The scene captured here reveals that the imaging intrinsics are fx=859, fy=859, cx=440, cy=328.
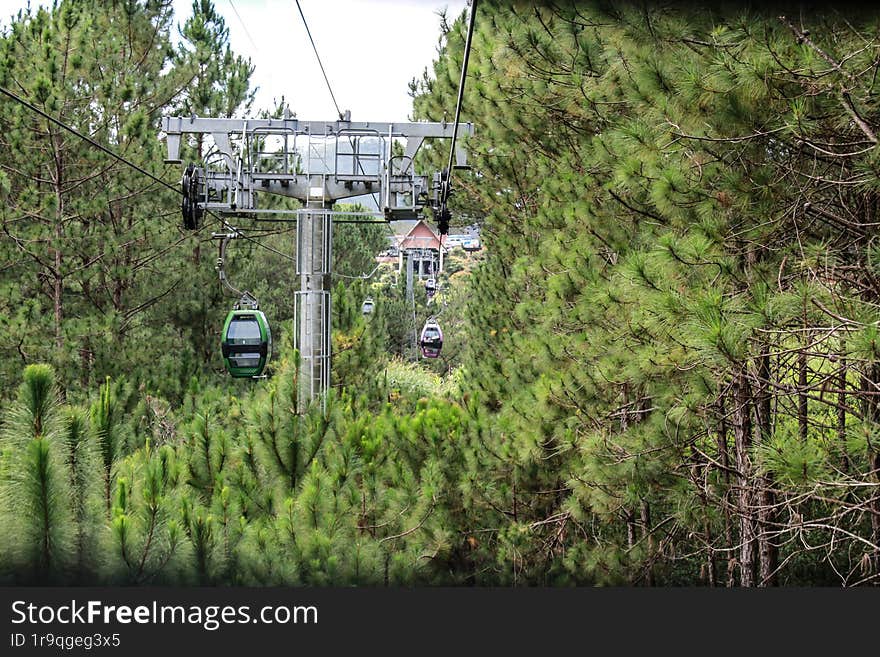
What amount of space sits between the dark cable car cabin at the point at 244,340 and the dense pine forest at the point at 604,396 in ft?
2.71

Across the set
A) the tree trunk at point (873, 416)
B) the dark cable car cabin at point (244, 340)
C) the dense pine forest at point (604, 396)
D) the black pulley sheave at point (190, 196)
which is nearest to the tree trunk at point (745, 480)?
the dense pine forest at point (604, 396)

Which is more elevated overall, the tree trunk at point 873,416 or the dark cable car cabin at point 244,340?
the dark cable car cabin at point 244,340

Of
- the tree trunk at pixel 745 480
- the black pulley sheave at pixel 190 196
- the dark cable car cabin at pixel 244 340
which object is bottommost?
the tree trunk at pixel 745 480

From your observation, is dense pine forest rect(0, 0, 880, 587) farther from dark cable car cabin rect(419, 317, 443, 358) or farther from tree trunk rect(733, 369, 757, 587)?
dark cable car cabin rect(419, 317, 443, 358)

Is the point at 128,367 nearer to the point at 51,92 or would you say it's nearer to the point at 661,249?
the point at 51,92

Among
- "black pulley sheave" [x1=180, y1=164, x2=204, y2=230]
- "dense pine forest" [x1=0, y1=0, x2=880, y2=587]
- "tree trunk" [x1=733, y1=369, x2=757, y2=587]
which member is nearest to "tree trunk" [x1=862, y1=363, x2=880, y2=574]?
"dense pine forest" [x1=0, y1=0, x2=880, y2=587]

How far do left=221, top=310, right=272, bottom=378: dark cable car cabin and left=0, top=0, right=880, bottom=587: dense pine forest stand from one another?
2.71 feet

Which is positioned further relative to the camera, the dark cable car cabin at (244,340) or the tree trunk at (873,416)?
the dark cable car cabin at (244,340)

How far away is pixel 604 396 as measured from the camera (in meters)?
3.78

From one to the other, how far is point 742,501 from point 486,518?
148 cm

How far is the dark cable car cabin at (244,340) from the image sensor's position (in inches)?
298

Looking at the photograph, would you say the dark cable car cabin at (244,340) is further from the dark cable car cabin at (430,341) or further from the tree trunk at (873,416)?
the tree trunk at (873,416)

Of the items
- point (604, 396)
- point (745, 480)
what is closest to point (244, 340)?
point (604, 396)

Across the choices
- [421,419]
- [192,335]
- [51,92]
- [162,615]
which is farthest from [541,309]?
[192,335]
